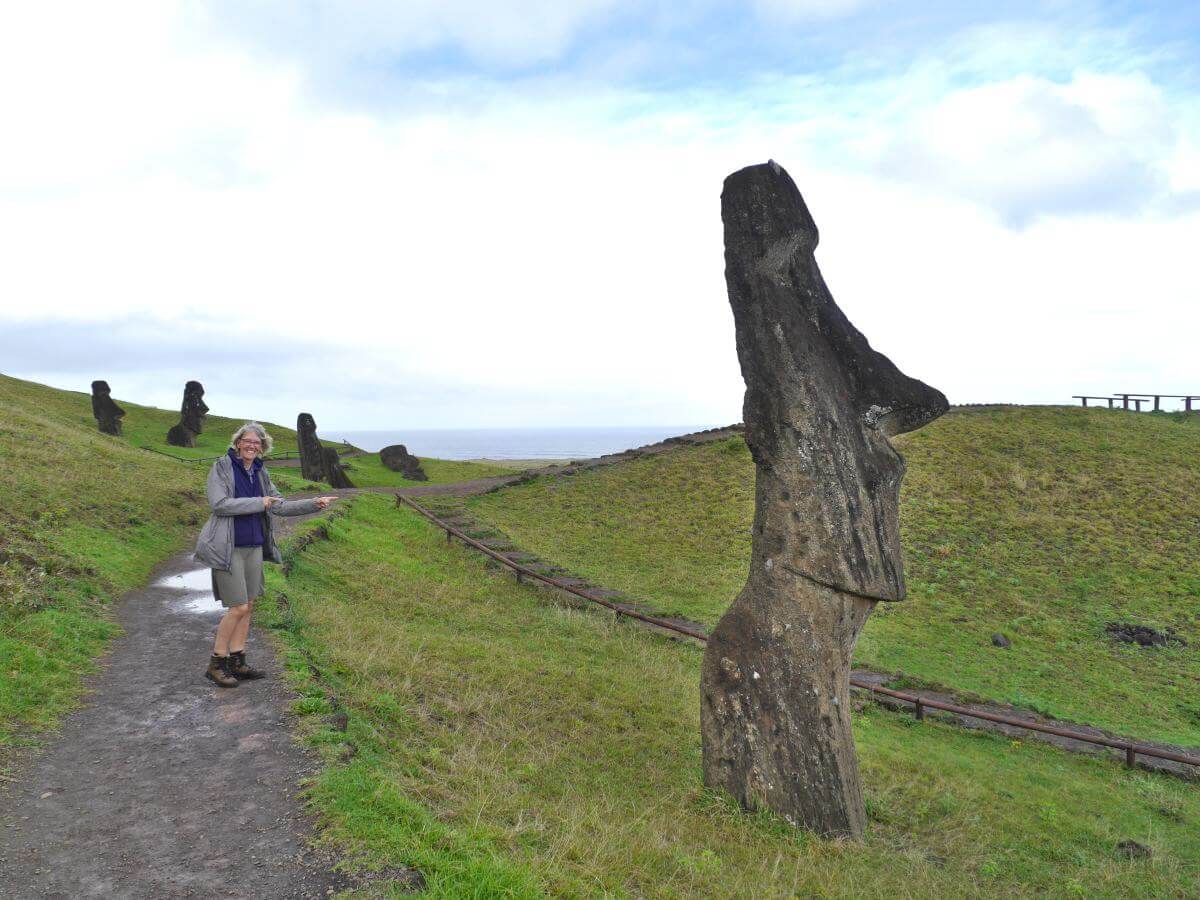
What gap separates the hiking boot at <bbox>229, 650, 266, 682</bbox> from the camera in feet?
29.3

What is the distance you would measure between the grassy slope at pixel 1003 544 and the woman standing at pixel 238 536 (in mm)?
12277

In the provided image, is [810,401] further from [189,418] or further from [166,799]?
[189,418]

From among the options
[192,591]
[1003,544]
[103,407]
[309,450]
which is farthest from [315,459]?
[1003,544]

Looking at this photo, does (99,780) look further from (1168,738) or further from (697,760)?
(1168,738)

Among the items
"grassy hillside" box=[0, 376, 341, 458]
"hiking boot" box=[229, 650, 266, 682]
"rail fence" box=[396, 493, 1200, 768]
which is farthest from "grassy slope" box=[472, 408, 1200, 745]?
"grassy hillside" box=[0, 376, 341, 458]

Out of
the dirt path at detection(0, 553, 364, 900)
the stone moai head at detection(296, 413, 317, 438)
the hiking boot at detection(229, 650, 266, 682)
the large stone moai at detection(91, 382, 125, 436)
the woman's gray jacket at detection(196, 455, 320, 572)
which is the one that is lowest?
the dirt path at detection(0, 553, 364, 900)

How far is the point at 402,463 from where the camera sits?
46938 millimetres

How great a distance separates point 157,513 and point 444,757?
50.8 ft

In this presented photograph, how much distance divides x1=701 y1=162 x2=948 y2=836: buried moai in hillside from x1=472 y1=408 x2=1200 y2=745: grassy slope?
8.72 meters

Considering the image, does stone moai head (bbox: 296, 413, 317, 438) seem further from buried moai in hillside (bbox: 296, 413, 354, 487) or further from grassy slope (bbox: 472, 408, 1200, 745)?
grassy slope (bbox: 472, 408, 1200, 745)

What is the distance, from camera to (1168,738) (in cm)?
1424

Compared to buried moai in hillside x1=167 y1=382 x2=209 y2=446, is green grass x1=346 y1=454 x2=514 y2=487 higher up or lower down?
lower down

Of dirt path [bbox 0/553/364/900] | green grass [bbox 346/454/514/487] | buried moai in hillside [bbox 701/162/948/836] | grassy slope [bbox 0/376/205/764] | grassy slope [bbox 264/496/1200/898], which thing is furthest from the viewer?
green grass [bbox 346/454/514/487]

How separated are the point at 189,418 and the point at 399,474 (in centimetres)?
1437
